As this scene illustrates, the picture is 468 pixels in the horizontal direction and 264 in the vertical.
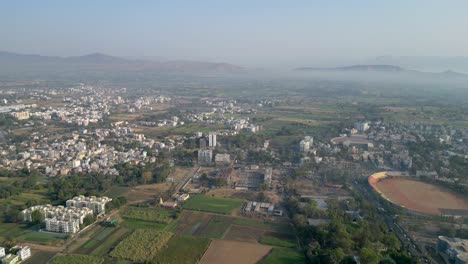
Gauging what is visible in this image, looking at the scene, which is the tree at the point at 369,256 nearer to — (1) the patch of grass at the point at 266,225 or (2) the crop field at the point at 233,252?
(2) the crop field at the point at 233,252

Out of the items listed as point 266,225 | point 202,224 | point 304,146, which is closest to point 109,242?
point 202,224

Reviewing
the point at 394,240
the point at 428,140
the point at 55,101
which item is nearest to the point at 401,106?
the point at 428,140

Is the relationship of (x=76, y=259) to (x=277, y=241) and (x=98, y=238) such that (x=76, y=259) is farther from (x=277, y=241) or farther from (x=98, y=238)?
(x=277, y=241)

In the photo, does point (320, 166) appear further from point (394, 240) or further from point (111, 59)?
point (111, 59)

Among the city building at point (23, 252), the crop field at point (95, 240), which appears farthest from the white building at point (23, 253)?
the crop field at point (95, 240)

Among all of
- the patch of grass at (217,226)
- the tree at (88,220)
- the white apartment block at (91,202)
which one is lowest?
the patch of grass at (217,226)

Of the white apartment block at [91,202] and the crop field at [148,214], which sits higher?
the white apartment block at [91,202]
